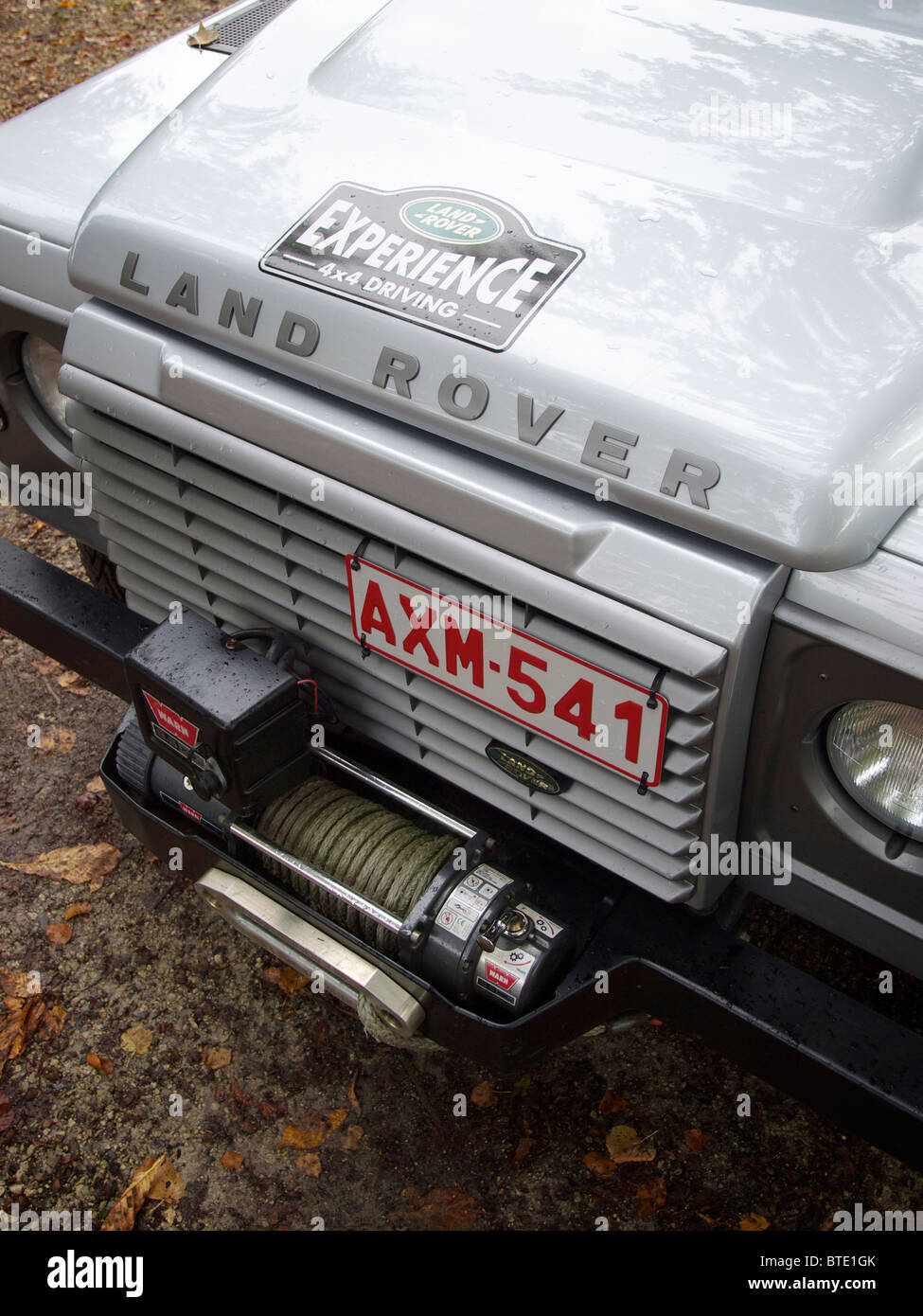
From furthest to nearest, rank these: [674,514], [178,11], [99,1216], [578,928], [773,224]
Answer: [178,11]
[99,1216]
[578,928]
[773,224]
[674,514]

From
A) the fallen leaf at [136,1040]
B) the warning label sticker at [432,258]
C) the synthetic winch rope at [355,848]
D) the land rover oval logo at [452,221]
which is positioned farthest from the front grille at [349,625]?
the fallen leaf at [136,1040]

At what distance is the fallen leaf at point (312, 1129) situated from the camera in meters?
2.45

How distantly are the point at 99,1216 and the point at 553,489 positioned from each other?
1732 mm

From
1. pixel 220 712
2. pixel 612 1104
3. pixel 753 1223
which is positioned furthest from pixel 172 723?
pixel 753 1223

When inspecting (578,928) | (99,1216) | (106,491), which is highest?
(106,491)

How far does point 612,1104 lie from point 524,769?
1022mm

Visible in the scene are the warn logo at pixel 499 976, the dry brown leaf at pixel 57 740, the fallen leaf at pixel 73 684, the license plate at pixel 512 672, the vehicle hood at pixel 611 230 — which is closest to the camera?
the vehicle hood at pixel 611 230

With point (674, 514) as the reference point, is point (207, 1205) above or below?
below

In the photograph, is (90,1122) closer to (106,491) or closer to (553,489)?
(106,491)

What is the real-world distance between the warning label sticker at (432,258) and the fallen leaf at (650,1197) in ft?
5.56

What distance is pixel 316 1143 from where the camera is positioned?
2449 mm

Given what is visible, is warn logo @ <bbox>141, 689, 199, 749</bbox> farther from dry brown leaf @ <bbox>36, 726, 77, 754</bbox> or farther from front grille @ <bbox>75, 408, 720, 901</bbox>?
dry brown leaf @ <bbox>36, 726, 77, 754</bbox>

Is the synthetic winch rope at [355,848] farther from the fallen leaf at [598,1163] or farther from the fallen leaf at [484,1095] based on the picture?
the fallen leaf at [598,1163]

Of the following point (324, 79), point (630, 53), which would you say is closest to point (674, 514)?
point (630, 53)
